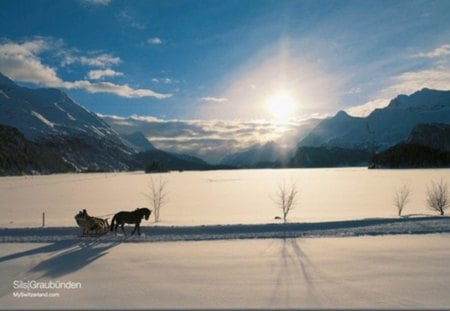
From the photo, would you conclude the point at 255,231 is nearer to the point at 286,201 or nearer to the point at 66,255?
the point at 66,255

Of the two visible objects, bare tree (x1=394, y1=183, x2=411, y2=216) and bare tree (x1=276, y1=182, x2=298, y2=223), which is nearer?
bare tree (x1=276, y1=182, x2=298, y2=223)

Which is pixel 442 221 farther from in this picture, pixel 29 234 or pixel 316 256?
pixel 29 234

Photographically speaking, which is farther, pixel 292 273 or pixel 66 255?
pixel 66 255

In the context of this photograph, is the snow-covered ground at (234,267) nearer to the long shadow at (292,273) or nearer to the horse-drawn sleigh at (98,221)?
the long shadow at (292,273)

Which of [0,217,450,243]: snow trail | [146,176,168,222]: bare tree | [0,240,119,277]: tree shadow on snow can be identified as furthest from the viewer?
[146,176,168,222]: bare tree

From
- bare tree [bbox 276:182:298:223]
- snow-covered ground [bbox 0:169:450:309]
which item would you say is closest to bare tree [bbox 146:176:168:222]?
snow-covered ground [bbox 0:169:450:309]

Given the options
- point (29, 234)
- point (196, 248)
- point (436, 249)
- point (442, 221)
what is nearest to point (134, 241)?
point (196, 248)

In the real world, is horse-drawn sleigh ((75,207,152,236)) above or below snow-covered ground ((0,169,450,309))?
above

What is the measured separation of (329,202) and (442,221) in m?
22.4

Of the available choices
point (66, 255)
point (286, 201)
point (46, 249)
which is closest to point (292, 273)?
point (66, 255)

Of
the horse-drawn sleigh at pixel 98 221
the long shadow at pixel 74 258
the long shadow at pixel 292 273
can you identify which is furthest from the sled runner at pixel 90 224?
the long shadow at pixel 292 273

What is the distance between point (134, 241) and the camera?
19.3m

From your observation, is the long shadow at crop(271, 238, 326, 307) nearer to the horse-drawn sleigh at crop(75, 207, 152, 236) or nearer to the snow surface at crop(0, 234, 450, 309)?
the snow surface at crop(0, 234, 450, 309)

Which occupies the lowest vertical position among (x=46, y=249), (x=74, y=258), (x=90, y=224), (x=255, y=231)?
(x=74, y=258)
